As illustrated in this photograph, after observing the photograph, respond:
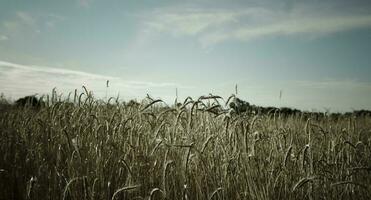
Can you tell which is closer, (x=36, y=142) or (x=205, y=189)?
(x=205, y=189)

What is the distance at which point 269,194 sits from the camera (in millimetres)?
2834

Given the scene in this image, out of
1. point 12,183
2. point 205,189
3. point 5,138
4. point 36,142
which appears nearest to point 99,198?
point 205,189

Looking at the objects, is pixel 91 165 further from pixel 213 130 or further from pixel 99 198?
pixel 213 130

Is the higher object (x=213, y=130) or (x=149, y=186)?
(x=213, y=130)

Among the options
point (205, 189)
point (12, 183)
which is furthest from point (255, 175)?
point (12, 183)

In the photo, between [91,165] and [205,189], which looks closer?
[205,189]

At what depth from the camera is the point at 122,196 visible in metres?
3.54

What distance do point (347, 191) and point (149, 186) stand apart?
1655mm

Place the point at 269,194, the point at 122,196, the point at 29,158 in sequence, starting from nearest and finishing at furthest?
1. the point at 269,194
2. the point at 122,196
3. the point at 29,158

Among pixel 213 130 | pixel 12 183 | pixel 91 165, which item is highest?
pixel 213 130

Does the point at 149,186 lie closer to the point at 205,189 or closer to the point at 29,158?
the point at 205,189

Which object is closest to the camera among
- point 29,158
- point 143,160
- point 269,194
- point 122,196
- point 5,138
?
point 269,194

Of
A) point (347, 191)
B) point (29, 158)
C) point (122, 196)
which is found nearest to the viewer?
point (347, 191)

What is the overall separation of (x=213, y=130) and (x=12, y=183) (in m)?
2.12
